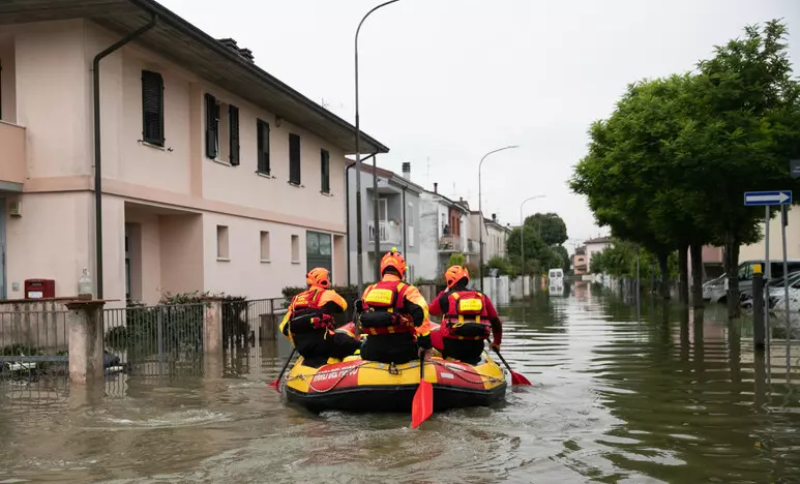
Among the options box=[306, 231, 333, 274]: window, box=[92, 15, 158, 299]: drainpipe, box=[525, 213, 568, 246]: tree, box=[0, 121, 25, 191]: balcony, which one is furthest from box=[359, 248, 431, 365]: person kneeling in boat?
box=[525, 213, 568, 246]: tree

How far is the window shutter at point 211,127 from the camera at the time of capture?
21109 millimetres

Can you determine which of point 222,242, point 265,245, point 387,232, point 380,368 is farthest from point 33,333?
point 387,232

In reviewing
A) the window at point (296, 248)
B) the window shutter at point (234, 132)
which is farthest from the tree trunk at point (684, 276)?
the window shutter at point (234, 132)

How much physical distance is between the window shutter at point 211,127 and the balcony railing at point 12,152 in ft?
17.7

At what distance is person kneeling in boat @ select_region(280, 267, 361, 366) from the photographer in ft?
35.8

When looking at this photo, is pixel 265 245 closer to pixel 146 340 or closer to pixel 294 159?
pixel 294 159

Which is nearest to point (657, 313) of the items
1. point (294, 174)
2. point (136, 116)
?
point (294, 174)

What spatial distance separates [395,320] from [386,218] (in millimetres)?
39371

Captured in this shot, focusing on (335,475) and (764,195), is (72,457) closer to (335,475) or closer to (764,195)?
(335,475)

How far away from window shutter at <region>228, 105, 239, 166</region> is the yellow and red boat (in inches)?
503

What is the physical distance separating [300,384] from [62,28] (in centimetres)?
965

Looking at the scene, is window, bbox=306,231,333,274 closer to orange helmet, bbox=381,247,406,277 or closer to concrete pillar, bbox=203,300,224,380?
concrete pillar, bbox=203,300,224,380

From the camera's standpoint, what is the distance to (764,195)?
51.1ft

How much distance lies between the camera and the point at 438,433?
9039mm
